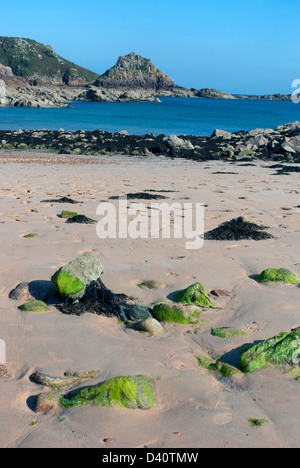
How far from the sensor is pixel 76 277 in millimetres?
4043

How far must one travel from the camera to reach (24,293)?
3980mm

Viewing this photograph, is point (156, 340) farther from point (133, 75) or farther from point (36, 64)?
point (133, 75)

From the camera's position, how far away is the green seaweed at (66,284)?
3.93 metres

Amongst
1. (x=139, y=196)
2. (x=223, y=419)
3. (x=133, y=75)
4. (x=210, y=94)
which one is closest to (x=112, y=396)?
(x=223, y=419)

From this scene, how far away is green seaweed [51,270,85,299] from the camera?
3930 mm

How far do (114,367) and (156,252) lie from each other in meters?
2.34

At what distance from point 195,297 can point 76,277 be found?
106 centimetres

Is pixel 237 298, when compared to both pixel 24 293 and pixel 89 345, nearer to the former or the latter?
pixel 89 345

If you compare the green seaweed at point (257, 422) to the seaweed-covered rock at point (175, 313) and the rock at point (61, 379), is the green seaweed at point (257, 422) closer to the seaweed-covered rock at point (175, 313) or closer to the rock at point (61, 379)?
the rock at point (61, 379)

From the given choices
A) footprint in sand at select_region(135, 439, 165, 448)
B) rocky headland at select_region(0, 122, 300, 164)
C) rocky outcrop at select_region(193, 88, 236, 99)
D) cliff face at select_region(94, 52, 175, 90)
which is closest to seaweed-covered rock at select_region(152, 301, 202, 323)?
footprint in sand at select_region(135, 439, 165, 448)

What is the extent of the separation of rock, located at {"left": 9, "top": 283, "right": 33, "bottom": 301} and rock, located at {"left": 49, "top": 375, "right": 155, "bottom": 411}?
55.1 inches

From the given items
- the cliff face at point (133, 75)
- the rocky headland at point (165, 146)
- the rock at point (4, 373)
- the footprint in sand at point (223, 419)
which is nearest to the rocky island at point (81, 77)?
the cliff face at point (133, 75)

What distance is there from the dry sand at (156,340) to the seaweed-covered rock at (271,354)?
0.23ft

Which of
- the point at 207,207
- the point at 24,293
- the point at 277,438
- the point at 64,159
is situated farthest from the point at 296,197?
the point at 64,159
